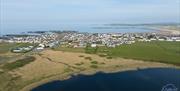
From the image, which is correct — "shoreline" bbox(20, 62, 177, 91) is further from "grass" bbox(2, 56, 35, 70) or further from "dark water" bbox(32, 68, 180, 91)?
"grass" bbox(2, 56, 35, 70)

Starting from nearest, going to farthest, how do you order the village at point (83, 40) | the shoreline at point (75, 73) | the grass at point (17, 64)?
the shoreline at point (75, 73) → the grass at point (17, 64) → the village at point (83, 40)

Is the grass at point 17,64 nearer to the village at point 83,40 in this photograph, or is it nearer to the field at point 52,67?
the field at point 52,67

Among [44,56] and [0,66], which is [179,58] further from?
[0,66]

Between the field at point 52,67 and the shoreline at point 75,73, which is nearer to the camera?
the shoreline at point 75,73

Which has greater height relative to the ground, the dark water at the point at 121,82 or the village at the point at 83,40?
the village at the point at 83,40

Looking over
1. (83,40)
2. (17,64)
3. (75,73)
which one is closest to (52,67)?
(75,73)

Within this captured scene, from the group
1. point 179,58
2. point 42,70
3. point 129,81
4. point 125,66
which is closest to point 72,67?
point 42,70

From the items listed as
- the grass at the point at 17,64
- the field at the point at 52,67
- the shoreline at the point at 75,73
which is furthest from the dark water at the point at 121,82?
the grass at the point at 17,64

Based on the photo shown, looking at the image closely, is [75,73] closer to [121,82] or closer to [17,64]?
[121,82]
